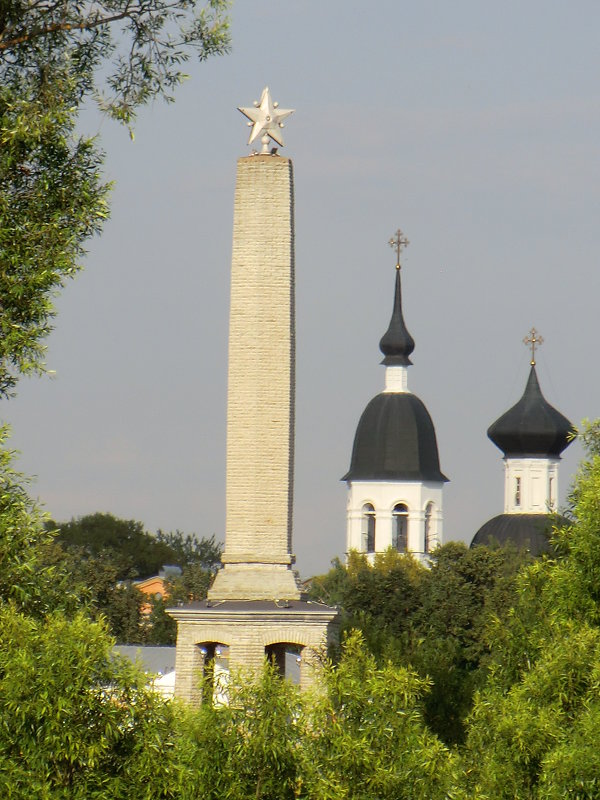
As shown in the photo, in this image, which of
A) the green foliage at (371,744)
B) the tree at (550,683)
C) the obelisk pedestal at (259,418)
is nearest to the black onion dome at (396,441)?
the obelisk pedestal at (259,418)

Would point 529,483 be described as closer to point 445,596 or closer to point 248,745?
point 445,596

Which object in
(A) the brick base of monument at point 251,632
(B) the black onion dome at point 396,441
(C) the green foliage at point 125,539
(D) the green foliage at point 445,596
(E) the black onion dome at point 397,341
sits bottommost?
(A) the brick base of monument at point 251,632

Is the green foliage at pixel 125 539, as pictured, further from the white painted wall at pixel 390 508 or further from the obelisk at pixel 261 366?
the obelisk at pixel 261 366

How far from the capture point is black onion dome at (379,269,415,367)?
8175 centimetres

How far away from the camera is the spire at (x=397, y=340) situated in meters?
81.6

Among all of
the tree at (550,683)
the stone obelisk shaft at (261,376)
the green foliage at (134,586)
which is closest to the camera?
the tree at (550,683)

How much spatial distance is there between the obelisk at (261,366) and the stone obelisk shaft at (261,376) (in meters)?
0.01

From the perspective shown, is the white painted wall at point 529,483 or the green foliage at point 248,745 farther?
the white painted wall at point 529,483

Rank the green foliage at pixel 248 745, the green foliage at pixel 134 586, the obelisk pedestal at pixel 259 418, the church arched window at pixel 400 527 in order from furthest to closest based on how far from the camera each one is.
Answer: the church arched window at pixel 400 527 < the green foliage at pixel 134 586 < the obelisk pedestal at pixel 259 418 < the green foliage at pixel 248 745

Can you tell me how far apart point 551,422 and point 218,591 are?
183ft

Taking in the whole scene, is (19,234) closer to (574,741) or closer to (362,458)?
(574,741)

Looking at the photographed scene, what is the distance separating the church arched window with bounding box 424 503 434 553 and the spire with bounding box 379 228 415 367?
6592mm

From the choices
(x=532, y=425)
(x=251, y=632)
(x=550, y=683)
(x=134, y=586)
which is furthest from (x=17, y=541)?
(x=532, y=425)

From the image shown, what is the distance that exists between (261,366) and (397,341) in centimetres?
5625
